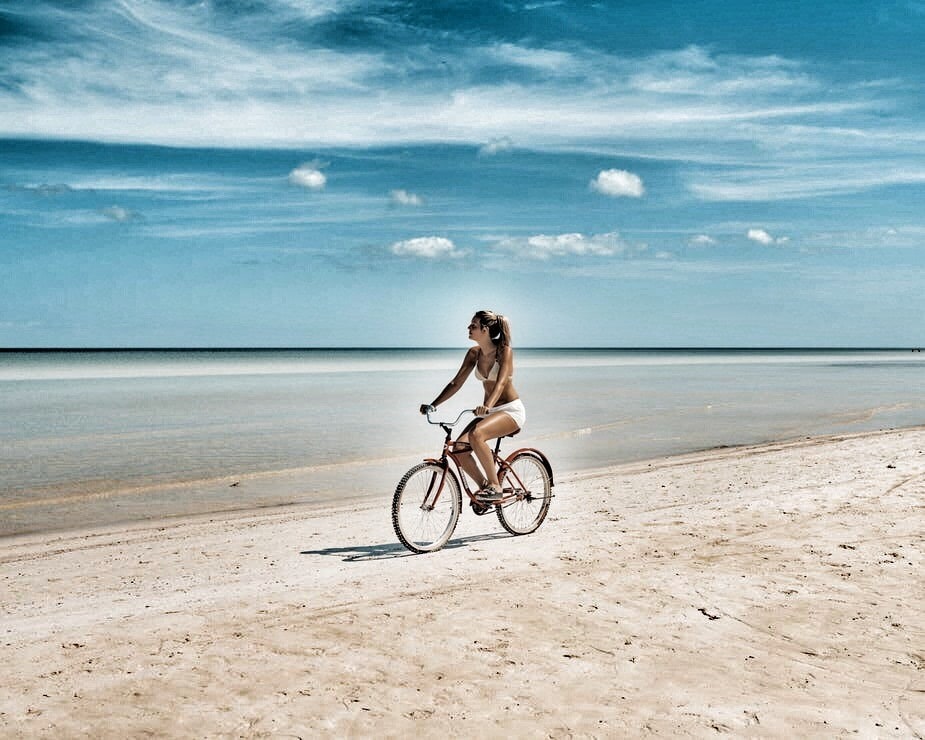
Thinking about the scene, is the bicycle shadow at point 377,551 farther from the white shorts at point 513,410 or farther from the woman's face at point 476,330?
the woman's face at point 476,330

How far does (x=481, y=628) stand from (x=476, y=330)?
10.8 ft

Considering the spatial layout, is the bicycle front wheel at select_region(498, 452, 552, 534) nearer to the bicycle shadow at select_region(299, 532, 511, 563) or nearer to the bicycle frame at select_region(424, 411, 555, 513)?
the bicycle frame at select_region(424, 411, 555, 513)

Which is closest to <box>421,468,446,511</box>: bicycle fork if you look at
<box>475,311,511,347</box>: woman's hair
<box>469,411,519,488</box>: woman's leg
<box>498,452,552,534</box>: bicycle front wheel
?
<box>469,411,519,488</box>: woman's leg

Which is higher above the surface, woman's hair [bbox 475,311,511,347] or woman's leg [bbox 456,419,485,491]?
woman's hair [bbox 475,311,511,347]

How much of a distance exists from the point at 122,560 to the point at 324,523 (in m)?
2.46

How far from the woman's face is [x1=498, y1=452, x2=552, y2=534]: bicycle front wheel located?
5.20 feet

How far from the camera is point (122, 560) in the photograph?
872cm

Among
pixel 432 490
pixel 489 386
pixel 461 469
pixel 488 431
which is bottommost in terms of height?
pixel 432 490

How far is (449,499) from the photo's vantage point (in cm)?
883

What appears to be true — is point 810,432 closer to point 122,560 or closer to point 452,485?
point 452,485

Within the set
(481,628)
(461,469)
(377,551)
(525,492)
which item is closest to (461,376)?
(461,469)

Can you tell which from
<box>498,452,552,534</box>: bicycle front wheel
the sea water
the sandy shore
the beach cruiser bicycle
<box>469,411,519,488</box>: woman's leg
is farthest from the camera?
the sea water

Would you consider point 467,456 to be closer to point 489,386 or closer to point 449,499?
point 449,499

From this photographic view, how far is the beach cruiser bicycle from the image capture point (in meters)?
8.48
